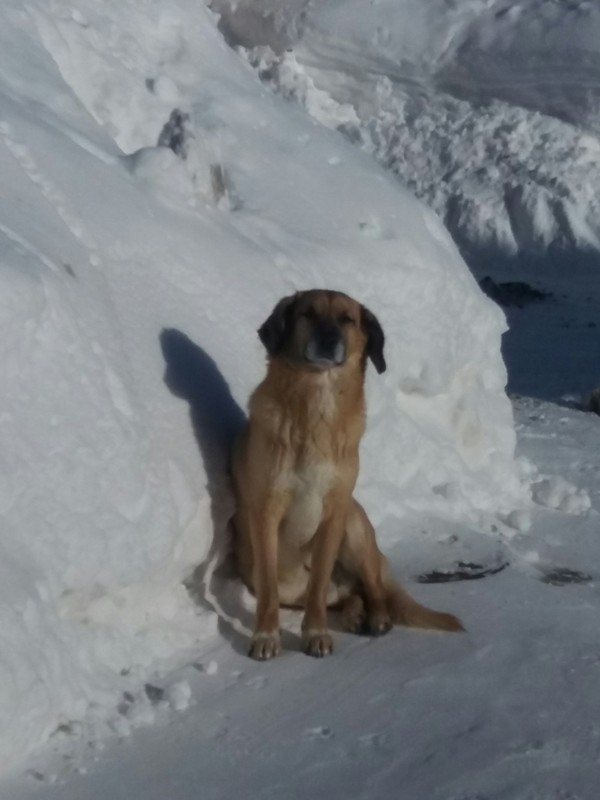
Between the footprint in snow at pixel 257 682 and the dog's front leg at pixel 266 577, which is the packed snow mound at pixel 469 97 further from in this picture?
the footprint in snow at pixel 257 682

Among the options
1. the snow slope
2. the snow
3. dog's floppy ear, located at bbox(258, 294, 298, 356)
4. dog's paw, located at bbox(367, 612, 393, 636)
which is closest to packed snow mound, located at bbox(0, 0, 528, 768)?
the snow

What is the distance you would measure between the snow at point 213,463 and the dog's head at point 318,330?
1.64 feet

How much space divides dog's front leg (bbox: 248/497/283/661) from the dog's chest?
2.3 inches

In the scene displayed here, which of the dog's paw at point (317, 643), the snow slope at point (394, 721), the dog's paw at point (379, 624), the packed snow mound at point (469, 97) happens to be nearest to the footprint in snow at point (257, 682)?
the snow slope at point (394, 721)

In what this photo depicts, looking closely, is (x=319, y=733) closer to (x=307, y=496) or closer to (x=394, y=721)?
(x=394, y=721)

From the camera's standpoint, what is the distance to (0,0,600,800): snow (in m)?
3.70

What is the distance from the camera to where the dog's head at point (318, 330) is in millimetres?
4680

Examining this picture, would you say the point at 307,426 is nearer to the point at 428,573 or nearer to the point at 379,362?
the point at 379,362

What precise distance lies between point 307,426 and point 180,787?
157 cm

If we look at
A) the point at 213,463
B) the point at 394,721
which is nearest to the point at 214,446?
the point at 213,463

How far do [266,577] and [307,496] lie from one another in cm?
33

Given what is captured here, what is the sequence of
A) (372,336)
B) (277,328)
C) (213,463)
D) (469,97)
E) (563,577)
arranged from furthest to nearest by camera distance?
(469,97)
(563,577)
(213,463)
(372,336)
(277,328)

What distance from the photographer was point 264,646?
175 inches

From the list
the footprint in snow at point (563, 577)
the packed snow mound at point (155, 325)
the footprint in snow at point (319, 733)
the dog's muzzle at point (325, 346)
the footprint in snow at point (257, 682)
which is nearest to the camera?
the footprint in snow at point (319, 733)
